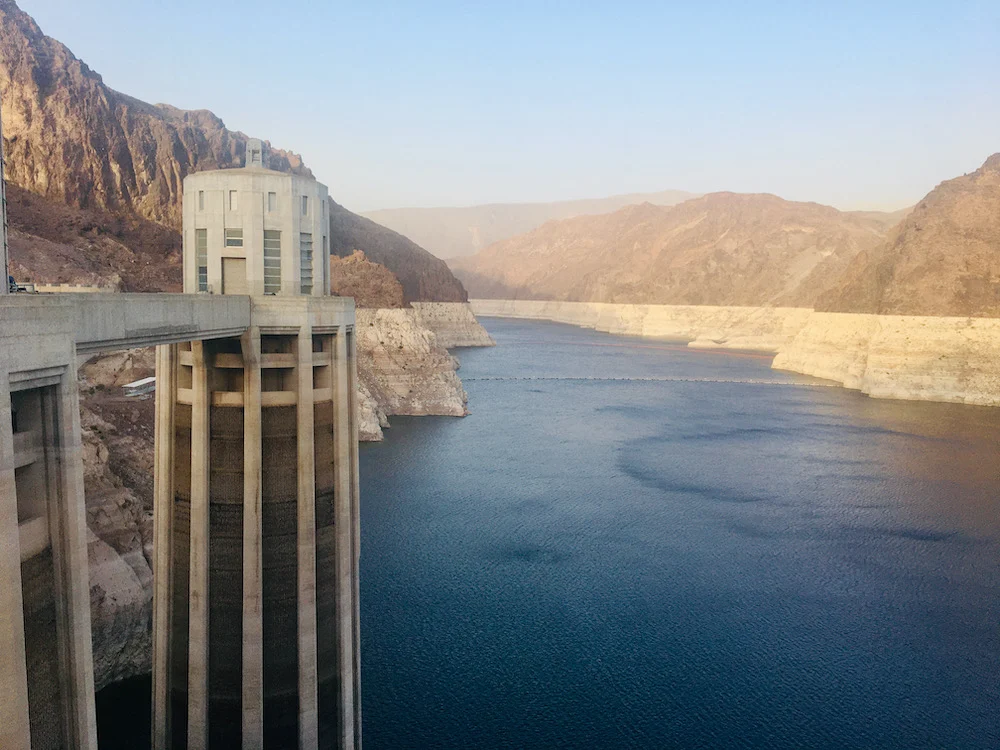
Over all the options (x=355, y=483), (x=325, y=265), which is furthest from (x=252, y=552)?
(x=325, y=265)

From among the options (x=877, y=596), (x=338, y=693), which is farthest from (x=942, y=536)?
(x=338, y=693)

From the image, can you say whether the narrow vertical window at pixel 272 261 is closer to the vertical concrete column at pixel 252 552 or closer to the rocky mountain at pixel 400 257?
the vertical concrete column at pixel 252 552

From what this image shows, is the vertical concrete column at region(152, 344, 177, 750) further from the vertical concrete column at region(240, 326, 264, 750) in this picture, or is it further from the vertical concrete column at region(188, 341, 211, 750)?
the vertical concrete column at region(240, 326, 264, 750)

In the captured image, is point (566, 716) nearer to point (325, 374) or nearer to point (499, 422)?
point (325, 374)

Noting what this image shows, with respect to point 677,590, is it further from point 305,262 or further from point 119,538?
point 305,262

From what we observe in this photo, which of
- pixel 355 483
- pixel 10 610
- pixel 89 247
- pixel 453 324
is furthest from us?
pixel 453 324

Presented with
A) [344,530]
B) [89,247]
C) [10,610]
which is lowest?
[344,530]

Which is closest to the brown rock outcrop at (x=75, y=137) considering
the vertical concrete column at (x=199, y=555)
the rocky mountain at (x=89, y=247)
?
the rocky mountain at (x=89, y=247)
